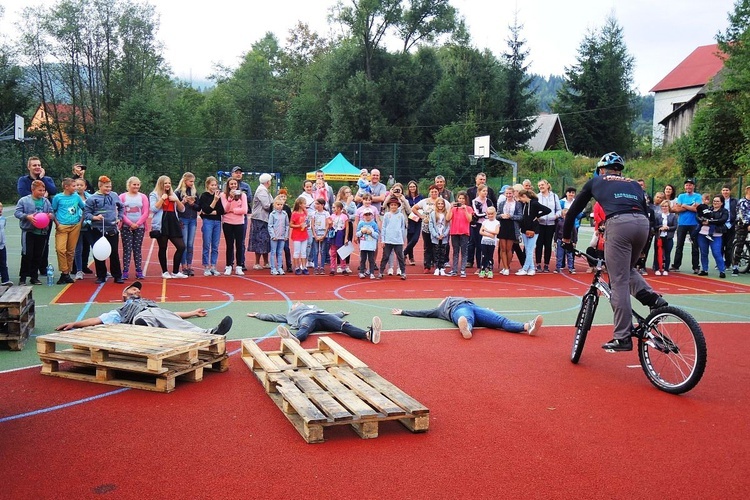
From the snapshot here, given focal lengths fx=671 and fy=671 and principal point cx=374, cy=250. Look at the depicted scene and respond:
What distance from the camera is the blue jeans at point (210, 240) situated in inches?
557

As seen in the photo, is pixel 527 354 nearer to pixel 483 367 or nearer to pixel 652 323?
pixel 483 367

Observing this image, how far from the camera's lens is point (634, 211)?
679 centimetres

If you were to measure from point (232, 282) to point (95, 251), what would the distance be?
8.73 feet

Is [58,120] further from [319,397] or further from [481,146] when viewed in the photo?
[319,397]

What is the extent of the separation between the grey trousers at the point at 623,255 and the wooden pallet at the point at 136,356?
406 cm

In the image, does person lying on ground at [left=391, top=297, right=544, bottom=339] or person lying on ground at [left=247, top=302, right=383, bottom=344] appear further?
person lying on ground at [left=391, top=297, right=544, bottom=339]

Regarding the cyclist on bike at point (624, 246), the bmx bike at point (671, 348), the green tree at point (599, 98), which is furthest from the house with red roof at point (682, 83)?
the bmx bike at point (671, 348)

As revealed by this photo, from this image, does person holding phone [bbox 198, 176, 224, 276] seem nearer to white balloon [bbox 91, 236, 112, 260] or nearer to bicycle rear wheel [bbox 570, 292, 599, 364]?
white balloon [bbox 91, 236, 112, 260]

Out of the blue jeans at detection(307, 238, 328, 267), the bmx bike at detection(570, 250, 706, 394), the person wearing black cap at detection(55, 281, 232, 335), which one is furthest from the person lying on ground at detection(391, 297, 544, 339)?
the blue jeans at detection(307, 238, 328, 267)

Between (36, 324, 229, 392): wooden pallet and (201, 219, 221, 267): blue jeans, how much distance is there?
23.3 feet

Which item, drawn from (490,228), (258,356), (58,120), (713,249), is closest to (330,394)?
(258,356)

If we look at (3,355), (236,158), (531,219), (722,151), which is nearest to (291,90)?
(236,158)

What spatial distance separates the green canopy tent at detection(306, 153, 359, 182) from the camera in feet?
114

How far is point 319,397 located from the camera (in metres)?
5.61
